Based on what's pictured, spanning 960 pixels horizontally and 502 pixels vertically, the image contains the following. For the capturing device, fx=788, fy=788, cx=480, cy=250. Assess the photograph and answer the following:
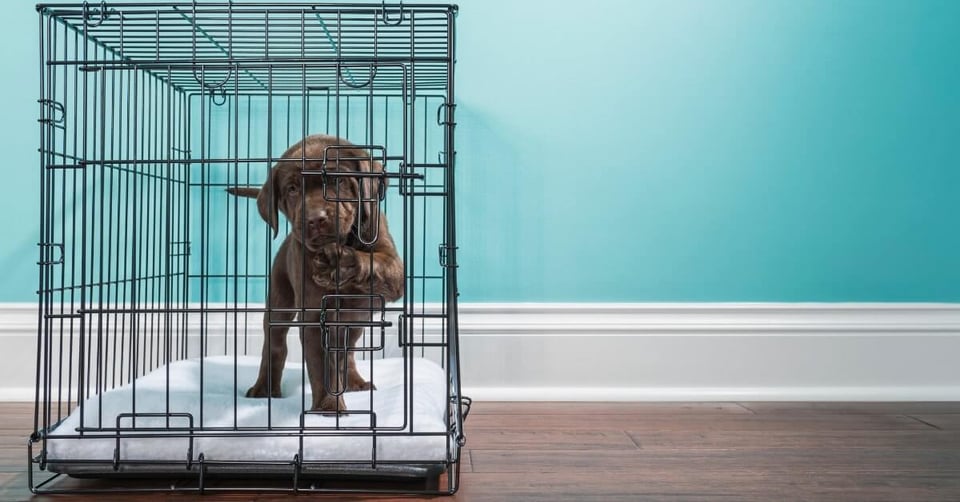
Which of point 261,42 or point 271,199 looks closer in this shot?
point 271,199

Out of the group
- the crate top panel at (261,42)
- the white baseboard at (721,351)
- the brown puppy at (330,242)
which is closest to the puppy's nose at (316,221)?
the brown puppy at (330,242)

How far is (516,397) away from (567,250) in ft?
1.58

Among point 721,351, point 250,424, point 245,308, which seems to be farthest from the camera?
point 721,351

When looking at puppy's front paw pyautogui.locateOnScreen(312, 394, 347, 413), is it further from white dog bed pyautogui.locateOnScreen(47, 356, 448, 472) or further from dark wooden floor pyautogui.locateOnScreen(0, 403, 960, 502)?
dark wooden floor pyautogui.locateOnScreen(0, 403, 960, 502)

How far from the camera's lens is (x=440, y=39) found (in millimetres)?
1938

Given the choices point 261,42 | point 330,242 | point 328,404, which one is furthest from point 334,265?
point 261,42

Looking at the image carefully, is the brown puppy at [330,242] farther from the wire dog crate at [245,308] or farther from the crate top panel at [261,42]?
the crate top panel at [261,42]

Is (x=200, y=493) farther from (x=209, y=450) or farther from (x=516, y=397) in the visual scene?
(x=516, y=397)

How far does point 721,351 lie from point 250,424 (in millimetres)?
1479

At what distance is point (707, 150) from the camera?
8.00 ft

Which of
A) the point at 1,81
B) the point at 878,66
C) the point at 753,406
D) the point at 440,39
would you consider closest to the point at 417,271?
the point at 440,39

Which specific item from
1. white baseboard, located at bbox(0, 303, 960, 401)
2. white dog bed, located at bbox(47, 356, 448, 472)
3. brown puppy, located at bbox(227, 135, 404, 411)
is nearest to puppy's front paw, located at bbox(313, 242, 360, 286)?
brown puppy, located at bbox(227, 135, 404, 411)

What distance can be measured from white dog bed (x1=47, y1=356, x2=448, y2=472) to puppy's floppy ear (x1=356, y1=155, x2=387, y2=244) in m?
0.31

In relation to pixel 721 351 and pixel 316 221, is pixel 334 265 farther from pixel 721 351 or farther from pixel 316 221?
pixel 721 351
